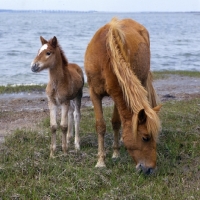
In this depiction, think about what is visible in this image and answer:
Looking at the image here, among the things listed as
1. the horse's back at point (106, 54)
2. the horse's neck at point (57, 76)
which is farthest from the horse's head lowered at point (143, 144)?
the horse's neck at point (57, 76)

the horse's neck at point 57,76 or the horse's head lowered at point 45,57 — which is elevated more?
the horse's head lowered at point 45,57

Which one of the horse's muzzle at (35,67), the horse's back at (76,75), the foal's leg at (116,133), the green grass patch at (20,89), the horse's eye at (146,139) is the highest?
the horse's muzzle at (35,67)

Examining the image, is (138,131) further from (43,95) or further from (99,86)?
(43,95)

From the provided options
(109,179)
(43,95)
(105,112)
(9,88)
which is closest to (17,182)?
(109,179)

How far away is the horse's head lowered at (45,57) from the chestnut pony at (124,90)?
50 cm

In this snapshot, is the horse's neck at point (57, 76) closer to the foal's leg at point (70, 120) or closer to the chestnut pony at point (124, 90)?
the chestnut pony at point (124, 90)

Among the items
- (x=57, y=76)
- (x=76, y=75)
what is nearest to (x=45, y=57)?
A: (x=57, y=76)

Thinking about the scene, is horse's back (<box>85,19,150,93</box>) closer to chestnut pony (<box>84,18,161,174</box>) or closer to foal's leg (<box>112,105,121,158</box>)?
chestnut pony (<box>84,18,161,174</box>)

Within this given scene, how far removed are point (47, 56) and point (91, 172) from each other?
173 cm

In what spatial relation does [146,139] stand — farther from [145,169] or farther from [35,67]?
[35,67]

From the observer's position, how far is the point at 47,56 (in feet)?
19.4

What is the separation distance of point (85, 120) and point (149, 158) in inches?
126

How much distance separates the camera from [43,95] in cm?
1174

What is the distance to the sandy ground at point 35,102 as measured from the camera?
8.36m
